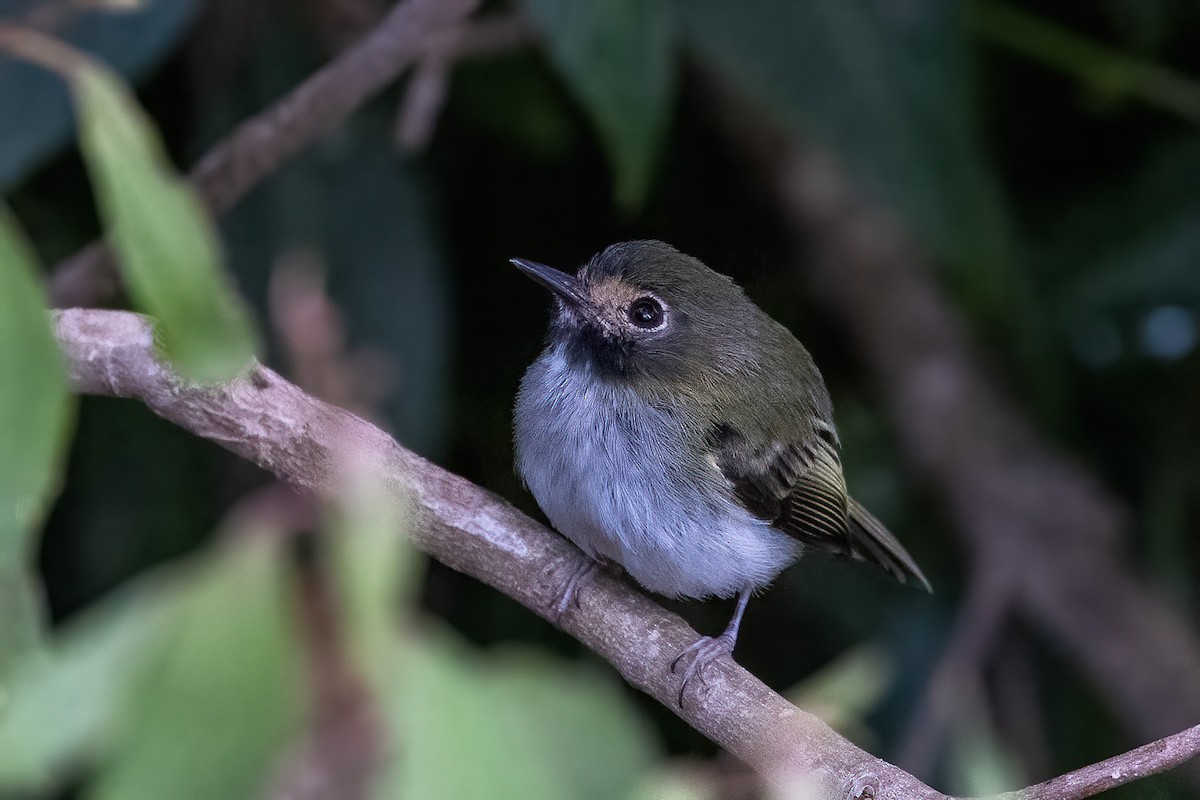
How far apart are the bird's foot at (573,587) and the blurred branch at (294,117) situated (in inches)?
56.0

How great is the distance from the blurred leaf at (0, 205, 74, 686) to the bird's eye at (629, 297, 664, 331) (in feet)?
8.21

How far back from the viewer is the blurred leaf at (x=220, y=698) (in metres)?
0.70

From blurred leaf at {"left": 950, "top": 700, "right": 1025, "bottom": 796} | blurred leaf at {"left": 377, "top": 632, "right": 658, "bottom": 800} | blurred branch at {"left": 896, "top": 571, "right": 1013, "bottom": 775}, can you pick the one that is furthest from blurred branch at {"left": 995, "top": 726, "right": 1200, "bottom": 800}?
blurred branch at {"left": 896, "top": 571, "right": 1013, "bottom": 775}

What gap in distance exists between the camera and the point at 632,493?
10.5 feet

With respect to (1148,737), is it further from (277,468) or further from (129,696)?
(129,696)

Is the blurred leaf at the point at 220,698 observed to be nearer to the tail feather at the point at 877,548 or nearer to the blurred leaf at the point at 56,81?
the blurred leaf at the point at 56,81

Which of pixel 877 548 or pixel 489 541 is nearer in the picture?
pixel 489 541

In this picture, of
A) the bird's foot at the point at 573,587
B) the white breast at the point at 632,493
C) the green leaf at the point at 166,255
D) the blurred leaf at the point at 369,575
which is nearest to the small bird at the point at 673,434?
the white breast at the point at 632,493

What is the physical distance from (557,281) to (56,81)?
138 centimetres

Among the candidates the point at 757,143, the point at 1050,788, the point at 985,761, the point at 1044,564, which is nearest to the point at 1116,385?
the point at 1044,564

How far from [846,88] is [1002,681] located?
86.8 inches

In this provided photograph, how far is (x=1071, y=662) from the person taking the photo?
4.56 metres

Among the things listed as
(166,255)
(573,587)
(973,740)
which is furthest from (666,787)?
(973,740)

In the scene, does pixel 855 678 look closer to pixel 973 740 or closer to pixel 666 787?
pixel 666 787
